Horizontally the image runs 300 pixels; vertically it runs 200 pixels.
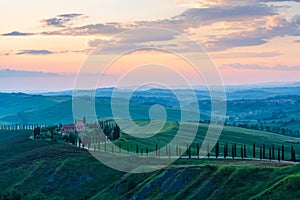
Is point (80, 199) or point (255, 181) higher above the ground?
point (255, 181)

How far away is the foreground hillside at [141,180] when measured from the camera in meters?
113

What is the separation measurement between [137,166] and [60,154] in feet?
132

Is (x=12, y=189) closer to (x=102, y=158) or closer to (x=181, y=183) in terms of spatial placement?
(x=102, y=158)

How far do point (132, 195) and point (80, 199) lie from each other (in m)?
22.1

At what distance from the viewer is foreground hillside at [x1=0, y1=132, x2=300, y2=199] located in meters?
113

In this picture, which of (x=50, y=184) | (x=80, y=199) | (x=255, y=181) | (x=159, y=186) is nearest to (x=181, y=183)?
(x=159, y=186)

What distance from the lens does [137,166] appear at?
16475 cm

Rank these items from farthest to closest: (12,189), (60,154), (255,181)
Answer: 1. (60,154)
2. (12,189)
3. (255,181)

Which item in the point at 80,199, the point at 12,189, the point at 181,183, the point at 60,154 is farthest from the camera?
the point at 60,154

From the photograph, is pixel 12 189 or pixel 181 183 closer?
pixel 181 183

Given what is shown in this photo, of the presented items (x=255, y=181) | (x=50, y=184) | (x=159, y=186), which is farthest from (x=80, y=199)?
(x=255, y=181)

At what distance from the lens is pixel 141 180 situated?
145625 millimetres

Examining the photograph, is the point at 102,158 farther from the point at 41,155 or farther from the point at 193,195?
the point at 193,195

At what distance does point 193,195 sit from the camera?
121m
